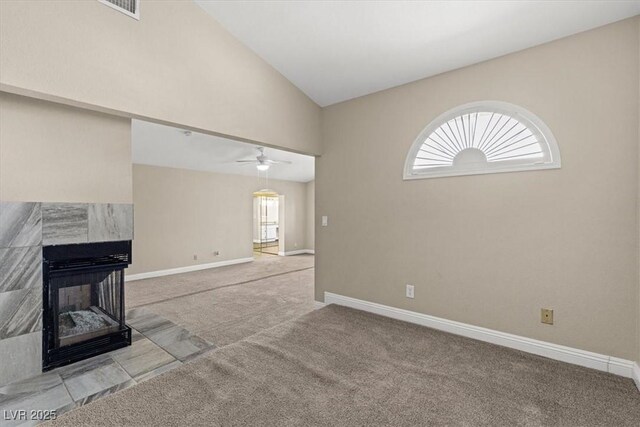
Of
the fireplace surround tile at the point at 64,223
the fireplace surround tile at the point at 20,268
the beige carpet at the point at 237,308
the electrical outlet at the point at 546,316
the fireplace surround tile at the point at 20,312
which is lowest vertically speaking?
the beige carpet at the point at 237,308

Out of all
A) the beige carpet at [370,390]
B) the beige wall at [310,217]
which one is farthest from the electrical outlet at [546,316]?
the beige wall at [310,217]

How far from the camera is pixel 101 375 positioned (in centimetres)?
227

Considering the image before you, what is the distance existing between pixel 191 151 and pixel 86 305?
3454 millimetres

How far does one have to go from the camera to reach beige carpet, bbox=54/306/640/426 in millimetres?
1783

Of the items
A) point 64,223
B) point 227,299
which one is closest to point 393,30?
point 64,223

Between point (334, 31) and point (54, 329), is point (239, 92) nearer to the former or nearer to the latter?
point (334, 31)

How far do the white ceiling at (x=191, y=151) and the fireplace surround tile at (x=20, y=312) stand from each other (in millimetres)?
2826

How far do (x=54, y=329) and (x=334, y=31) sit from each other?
3.42m

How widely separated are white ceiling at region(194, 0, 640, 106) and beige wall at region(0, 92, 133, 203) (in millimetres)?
1471

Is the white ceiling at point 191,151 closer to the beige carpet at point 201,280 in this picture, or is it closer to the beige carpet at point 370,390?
the beige carpet at point 201,280

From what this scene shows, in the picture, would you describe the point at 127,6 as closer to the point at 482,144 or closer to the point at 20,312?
the point at 20,312

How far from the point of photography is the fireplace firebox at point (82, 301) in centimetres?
231

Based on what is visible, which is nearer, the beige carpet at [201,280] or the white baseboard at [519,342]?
the white baseboard at [519,342]

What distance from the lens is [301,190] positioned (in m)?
9.27
